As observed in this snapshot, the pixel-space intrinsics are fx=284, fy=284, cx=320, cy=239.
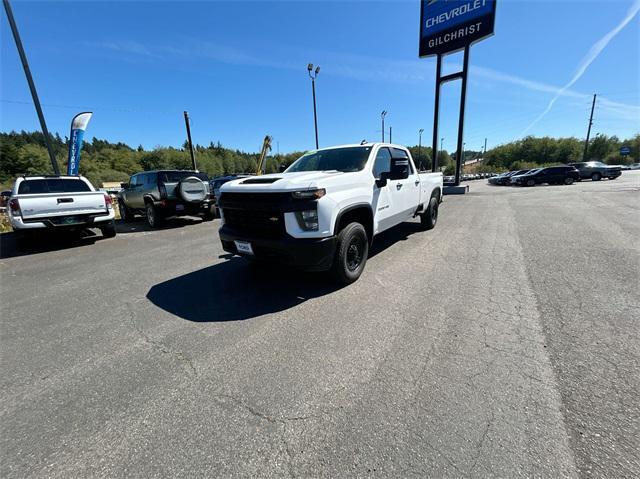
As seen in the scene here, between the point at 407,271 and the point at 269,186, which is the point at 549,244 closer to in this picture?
the point at 407,271

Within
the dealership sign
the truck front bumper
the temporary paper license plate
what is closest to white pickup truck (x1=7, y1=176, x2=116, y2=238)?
the temporary paper license plate

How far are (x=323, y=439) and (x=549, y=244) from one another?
6117 mm

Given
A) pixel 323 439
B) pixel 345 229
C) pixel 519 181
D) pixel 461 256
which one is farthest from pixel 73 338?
pixel 519 181

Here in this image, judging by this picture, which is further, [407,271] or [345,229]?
[407,271]

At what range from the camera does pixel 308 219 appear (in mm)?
3416

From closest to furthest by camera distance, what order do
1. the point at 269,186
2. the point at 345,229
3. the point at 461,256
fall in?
1. the point at 269,186
2. the point at 345,229
3. the point at 461,256

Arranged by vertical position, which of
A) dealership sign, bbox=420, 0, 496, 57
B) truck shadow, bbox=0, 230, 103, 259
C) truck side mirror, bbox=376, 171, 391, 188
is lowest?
truck shadow, bbox=0, 230, 103, 259

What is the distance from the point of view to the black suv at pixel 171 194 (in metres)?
9.05

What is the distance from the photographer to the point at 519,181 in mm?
26094

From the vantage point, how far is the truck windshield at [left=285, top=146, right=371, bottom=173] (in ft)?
15.2

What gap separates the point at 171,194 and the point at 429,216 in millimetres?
7803

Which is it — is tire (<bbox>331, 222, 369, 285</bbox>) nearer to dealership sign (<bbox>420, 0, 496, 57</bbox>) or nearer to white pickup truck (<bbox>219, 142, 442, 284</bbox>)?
white pickup truck (<bbox>219, 142, 442, 284</bbox>)

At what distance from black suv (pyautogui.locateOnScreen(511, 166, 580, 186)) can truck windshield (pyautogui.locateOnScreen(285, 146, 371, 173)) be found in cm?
2688

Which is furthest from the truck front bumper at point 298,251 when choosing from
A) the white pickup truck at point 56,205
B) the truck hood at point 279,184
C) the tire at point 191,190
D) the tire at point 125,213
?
the tire at point 125,213
